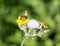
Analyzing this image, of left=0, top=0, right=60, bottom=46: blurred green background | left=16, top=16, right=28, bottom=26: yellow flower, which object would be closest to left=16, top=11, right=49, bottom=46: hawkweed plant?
left=16, top=16, right=28, bottom=26: yellow flower

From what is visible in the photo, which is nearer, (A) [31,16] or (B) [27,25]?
(B) [27,25]

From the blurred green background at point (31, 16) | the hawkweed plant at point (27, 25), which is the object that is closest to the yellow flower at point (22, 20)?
the hawkweed plant at point (27, 25)

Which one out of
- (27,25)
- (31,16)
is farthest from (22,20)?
(31,16)

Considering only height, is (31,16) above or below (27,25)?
below

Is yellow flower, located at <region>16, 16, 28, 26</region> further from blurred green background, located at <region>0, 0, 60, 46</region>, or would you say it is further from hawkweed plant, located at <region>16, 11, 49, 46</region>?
blurred green background, located at <region>0, 0, 60, 46</region>

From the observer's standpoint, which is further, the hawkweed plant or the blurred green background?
the blurred green background

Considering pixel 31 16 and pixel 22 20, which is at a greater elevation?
pixel 22 20

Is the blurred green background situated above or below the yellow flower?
below

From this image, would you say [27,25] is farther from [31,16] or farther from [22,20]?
[31,16]

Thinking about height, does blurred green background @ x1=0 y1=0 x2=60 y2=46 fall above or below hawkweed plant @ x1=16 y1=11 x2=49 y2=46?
below
